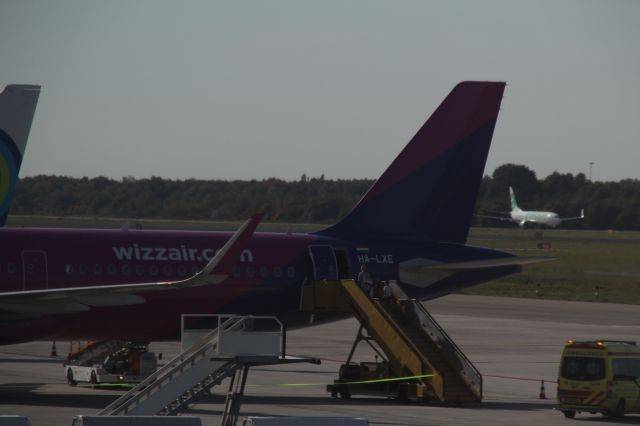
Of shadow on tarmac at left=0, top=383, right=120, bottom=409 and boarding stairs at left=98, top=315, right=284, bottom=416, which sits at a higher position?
boarding stairs at left=98, top=315, right=284, bottom=416

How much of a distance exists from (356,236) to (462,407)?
8710mm

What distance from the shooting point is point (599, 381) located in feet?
124

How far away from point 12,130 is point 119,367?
12287 mm

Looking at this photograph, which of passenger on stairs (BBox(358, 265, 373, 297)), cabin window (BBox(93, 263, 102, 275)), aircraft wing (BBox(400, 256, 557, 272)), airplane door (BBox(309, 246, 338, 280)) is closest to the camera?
cabin window (BBox(93, 263, 102, 275))

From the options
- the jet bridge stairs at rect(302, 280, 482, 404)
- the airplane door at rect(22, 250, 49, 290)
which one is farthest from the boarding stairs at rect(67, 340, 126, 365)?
the jet bridge stairs at rect(302, 280, 482, 404)

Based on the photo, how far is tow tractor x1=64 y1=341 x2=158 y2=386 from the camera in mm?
42500

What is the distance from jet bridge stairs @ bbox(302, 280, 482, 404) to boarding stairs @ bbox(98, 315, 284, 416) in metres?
7.97

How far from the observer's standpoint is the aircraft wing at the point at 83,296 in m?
33.5

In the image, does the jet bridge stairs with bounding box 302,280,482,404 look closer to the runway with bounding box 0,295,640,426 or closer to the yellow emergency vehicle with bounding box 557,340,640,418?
the runway with bounding box 0,295,640,426

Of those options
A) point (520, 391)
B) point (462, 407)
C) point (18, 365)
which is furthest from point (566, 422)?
point (18, 365)

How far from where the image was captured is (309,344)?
199 ft

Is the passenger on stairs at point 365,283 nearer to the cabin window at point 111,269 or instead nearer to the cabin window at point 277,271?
the cabin window at point 277,271

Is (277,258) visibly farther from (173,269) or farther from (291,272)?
(173,269)

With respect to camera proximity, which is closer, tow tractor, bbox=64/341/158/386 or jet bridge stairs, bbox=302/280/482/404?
jet bridge stairs, bbox=302/280/482/404
